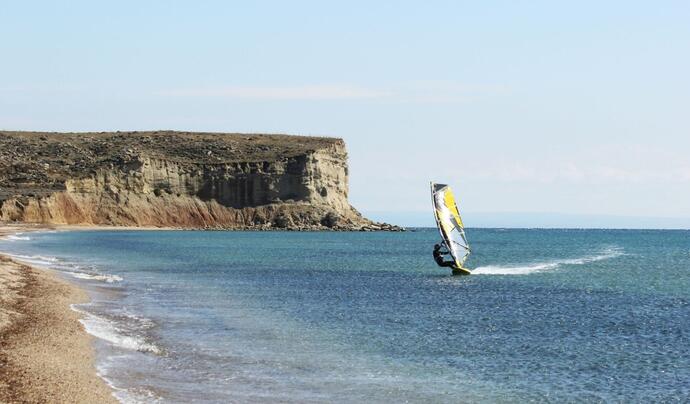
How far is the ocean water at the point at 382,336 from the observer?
20.6 metres

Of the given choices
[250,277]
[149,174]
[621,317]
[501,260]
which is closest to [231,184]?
[149,174]

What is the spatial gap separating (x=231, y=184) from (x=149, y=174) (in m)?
14.9

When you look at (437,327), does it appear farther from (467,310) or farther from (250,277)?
(250,277)

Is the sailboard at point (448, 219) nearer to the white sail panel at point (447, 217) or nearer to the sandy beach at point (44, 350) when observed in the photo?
the white sail panel at point (447, 217)

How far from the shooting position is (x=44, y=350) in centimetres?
2200

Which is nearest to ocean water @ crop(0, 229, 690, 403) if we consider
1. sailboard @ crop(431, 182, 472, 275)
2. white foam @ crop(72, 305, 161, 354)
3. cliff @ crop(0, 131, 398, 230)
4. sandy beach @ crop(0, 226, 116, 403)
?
white foam @ crop(72, 305, 161, 354)

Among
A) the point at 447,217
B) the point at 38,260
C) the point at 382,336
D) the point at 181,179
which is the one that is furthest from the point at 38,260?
the point at 181,179

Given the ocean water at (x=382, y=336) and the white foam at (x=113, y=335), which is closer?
the ocean water at (x=382, y=336)

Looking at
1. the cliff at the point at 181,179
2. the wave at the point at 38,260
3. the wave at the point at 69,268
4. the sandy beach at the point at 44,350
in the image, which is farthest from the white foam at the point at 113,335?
the cliff at the point at 181,179

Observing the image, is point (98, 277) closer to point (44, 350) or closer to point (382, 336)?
point (382, 336)

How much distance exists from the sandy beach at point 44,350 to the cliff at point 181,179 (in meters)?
110

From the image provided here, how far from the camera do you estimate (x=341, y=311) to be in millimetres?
36562

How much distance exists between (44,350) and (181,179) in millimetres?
140732

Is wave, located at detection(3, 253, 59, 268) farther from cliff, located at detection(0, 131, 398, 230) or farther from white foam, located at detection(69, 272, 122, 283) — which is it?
cliff, located at detection(0, 131, 398, 230)
